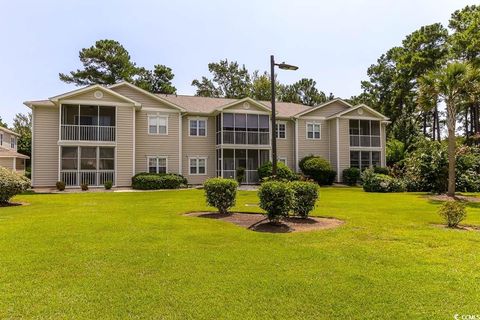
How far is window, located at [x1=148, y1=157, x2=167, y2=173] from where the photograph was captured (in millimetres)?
27109

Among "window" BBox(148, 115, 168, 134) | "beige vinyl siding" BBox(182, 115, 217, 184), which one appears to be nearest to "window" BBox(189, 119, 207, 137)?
"beige vinyl siding" BBox(182, 115, 217, 184)

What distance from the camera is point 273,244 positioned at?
7.75 metres

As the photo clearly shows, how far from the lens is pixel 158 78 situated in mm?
45812

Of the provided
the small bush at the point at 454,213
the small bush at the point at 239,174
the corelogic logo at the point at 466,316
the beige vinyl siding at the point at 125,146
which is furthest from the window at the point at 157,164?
the corelogic logo at the point at 466,316

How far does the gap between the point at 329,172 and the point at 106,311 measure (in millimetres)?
26377

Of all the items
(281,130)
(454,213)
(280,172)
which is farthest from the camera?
(281,130)

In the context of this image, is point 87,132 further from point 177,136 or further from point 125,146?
point 177,136

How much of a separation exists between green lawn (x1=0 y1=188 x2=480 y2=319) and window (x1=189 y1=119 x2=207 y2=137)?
1943cm

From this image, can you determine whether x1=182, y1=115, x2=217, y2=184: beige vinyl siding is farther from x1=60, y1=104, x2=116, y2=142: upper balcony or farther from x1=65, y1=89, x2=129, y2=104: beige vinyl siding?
x1=60, y1=104, x2=116, y2=142: upper balcony

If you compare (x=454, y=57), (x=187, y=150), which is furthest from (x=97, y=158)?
(x=454, y=57)

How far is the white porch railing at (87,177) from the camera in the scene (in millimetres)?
24486

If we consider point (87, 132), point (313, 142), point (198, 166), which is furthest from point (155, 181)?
point (313, 142)

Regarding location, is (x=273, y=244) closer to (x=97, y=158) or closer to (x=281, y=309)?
(x=281, y=309)

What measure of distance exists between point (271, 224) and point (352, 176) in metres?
22.1
